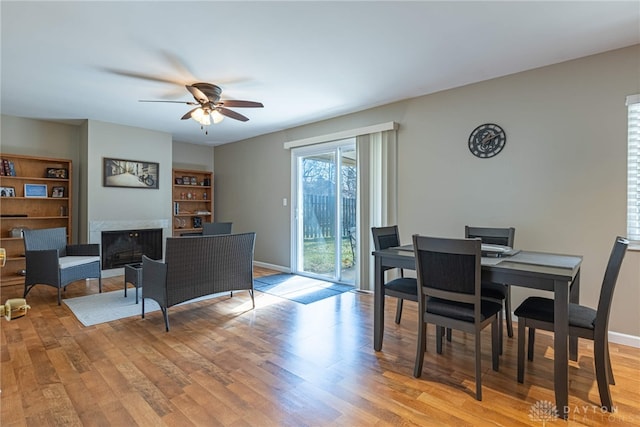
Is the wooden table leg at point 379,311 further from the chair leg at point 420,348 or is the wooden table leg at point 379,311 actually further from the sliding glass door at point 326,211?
the sliding glass door at point 326,211

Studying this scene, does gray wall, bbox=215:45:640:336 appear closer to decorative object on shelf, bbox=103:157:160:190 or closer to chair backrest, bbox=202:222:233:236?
chair backrest, bbox=202:222:233:236

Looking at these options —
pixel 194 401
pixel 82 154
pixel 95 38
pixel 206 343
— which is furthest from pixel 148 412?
pixel 82 154

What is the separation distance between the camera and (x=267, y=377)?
2.18 m

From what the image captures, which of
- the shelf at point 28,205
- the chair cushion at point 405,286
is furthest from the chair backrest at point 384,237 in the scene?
the shelf at point 28,205

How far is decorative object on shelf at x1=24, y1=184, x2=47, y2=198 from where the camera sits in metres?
4.85

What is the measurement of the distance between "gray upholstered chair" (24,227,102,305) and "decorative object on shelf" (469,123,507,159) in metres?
4.80

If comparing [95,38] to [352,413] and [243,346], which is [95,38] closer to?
[243,346]

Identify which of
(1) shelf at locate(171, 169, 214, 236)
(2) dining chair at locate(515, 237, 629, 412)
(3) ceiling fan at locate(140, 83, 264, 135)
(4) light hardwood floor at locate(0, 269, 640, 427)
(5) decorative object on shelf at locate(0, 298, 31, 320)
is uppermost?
(3) ceiling fan at locate(140, 83, 264, 135)

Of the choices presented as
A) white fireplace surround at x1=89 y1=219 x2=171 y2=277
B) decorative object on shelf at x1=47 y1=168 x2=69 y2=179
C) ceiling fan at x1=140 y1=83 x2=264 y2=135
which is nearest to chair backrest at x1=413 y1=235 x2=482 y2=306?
ceiling fan at x1=140 y1=83 x2=264 y2=135

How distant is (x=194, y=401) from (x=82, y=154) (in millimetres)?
4996

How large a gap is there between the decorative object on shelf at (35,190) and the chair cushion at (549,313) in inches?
248

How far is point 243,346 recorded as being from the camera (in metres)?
2.66

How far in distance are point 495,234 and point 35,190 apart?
6281mm

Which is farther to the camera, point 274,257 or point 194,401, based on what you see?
point 274,257
